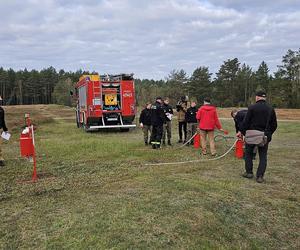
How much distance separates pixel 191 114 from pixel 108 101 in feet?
20.2

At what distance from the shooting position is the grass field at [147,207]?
4172 millimetres

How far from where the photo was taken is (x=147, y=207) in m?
5.09

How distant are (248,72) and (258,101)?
76.7 m

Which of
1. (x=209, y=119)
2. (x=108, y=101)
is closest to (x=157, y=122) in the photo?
(x=209, y=119)

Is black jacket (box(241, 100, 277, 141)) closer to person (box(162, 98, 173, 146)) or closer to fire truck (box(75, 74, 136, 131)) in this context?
person (box(162, 98, 173, 146))

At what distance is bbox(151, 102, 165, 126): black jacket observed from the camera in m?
11.2

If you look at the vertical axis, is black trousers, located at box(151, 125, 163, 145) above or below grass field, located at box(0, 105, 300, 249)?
above

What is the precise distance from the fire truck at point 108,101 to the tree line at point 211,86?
26.3 metres

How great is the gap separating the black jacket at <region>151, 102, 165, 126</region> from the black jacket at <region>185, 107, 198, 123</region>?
36.9 inches

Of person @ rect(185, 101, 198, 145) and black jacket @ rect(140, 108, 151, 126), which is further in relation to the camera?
black jacket @ rect(140, 108, 151, 126)

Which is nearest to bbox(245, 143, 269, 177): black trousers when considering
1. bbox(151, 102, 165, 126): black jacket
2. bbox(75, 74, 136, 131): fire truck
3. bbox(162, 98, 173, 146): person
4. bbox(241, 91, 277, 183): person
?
bbox(241, 91, 277, 183): person

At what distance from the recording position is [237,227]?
467 centimetres

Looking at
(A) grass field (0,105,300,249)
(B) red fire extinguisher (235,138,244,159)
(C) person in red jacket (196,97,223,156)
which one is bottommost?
(A) grass field (0,105,300,249)

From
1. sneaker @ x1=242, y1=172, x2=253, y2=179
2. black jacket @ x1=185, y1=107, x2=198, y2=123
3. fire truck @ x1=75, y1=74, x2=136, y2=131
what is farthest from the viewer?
fire truck @ x1=75, y1=74, x2=136, y2=131
